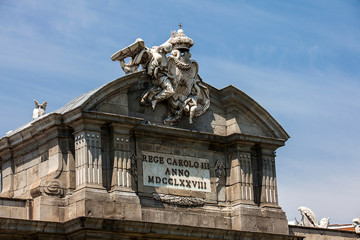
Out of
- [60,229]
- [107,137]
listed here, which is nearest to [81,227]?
[60,229]

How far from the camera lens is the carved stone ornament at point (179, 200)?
1208 inches

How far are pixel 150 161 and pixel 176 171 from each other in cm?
102

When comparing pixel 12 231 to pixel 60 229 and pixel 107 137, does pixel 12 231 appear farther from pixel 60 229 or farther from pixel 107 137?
pixel 107 137

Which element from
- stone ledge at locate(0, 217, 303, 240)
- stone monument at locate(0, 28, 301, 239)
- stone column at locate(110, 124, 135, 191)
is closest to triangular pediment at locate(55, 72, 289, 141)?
stone monument at locate(0, 28, 301, 239)

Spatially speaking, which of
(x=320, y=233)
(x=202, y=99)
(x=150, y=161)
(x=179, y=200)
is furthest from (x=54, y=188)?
(x=320, y=233)

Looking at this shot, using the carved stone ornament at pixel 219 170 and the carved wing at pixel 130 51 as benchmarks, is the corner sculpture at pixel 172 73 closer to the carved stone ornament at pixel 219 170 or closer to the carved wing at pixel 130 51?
the carved wing at pixel 130 51

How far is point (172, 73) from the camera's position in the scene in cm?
3189

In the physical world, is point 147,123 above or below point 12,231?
above

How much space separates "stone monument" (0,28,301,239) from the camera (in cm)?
2916

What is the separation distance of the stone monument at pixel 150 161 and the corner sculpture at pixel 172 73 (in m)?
0.04

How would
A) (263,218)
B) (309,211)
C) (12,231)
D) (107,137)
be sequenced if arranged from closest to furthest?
(12,231)
(107,137)
(263,218)
(309,211)

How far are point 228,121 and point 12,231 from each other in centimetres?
911

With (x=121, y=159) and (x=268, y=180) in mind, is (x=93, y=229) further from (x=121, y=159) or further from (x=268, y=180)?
(x=268, y=180)

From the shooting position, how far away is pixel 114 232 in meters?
28.6
